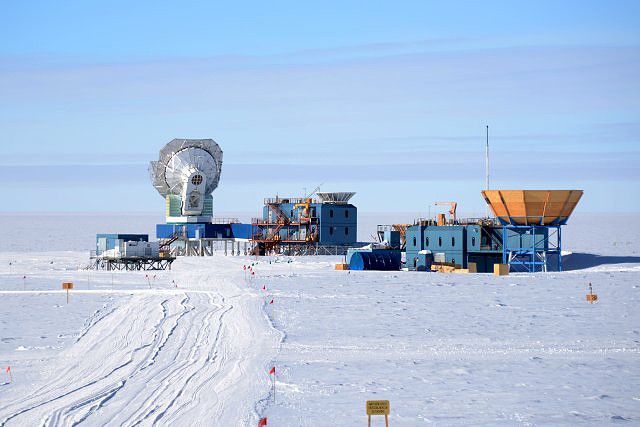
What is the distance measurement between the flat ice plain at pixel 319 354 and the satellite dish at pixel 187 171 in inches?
1903

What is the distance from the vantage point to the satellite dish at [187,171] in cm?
10462

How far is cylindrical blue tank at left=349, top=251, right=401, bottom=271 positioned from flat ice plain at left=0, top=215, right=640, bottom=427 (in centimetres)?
1697

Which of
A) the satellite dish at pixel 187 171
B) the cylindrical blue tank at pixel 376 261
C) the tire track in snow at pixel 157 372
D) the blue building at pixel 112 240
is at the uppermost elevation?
the satellite dish at pixel 187 171

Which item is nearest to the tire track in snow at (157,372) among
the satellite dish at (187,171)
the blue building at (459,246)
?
the blue building at (459,246)

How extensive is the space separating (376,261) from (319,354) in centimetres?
4337

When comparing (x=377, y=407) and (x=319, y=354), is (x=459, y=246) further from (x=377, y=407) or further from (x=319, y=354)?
(x=377, y=407)

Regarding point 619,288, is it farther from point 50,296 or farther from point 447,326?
point 50,296

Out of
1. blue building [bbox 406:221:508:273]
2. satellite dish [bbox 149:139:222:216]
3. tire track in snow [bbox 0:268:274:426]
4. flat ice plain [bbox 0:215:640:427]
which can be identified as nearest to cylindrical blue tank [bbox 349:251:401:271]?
blue building [bbox 406:221:508:273]

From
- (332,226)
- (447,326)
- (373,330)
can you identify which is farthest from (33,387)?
(332,226)

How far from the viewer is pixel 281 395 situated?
82.8 feet

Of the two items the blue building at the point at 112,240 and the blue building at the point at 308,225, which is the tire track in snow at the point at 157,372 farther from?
the blue building at the point at 308,225

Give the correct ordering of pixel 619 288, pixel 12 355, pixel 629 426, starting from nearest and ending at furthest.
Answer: pixel 629 426
pixel 12 355
pixel 619 288

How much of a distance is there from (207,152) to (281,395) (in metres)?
82.6

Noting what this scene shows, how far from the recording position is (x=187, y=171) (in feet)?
344
